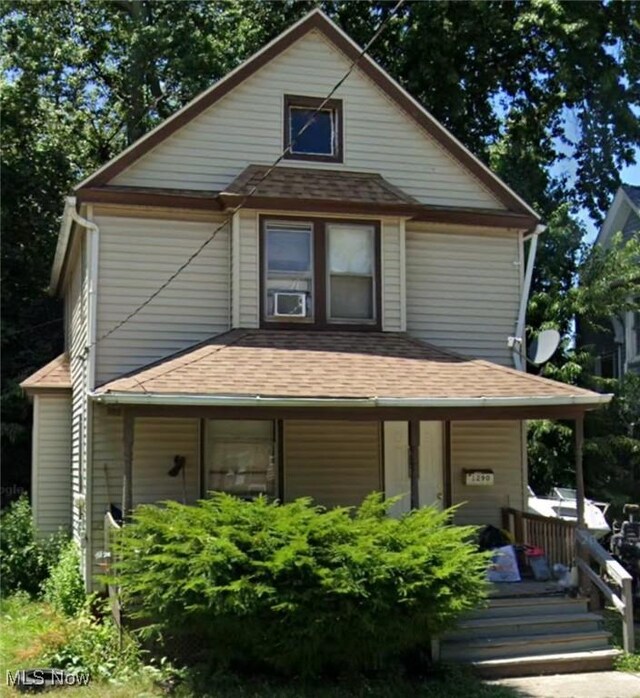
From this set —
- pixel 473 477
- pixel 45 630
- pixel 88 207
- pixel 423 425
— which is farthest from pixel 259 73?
pixel 45 630

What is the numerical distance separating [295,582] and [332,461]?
425 cm

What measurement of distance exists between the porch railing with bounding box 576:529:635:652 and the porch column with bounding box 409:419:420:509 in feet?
7.23

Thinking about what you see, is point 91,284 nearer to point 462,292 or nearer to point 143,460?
point 143,460

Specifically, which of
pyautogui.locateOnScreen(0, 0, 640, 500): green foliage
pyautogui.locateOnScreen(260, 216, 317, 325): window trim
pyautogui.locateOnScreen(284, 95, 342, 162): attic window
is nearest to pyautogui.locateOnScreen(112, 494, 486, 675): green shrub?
pyautogui.locateOnScreen(260, 216, 317, 325): window trim

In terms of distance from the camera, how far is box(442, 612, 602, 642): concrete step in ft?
32.1

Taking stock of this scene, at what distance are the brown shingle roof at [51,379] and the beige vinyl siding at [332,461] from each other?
166 inches

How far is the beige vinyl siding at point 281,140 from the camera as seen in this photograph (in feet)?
40.6

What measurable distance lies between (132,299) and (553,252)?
10.5 meters

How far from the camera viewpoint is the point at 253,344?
38.2ft

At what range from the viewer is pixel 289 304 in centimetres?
1230

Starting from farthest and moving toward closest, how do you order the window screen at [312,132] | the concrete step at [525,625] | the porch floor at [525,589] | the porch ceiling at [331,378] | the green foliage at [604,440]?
the green foliage at [604,440], the window screen at [312,132], the porch floor at [525,589], the porch ceiling at [331,378], the concrete step at [525,625]

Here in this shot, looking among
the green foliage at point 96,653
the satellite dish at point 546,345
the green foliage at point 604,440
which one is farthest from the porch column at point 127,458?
the green foliage at point 604,440

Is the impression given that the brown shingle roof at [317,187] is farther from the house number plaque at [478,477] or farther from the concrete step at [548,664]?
the concrete step at [548,664]

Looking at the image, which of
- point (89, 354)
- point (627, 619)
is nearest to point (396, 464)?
point (627, 619)
